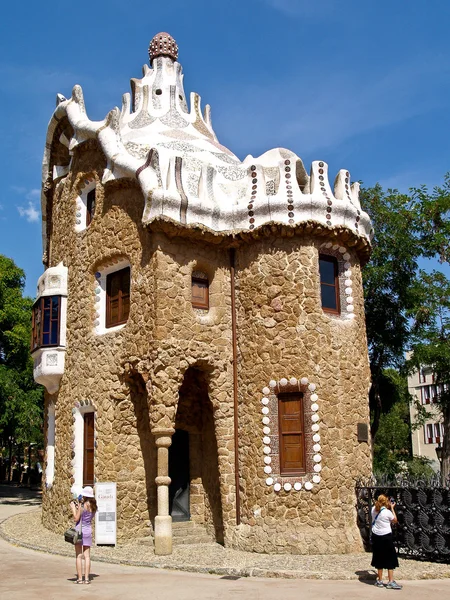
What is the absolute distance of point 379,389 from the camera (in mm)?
22078

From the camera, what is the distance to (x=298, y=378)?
528 inches

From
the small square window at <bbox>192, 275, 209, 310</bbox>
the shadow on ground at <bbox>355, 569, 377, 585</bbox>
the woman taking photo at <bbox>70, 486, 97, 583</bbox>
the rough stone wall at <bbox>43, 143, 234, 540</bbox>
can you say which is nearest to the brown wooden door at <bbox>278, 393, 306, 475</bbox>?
the rough stone wall at <bbox>43, 143, 234, 540</bbox>

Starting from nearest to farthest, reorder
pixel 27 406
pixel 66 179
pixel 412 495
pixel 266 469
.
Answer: pixel 412 495, pixel 266 469, pixel 66 179, pixel 27 406

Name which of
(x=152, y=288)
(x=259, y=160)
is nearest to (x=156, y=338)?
(x=152, y=288)

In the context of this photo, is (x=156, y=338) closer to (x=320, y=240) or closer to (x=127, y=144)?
(x=320, y=240)

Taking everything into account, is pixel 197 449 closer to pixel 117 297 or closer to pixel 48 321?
pixel 117 297

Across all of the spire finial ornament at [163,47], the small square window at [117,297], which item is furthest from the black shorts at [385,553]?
the spire finial ornament at [163,47]

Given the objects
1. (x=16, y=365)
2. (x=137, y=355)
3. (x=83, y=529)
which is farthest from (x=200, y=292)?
(x=16, y=365)

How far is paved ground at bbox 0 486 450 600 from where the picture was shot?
9.01 m

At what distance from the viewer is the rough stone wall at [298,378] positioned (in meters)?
12.8

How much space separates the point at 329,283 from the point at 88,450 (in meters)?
6.40

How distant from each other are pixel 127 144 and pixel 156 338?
5.45 metres

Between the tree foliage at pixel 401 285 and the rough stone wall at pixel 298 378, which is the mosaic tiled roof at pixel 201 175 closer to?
the rough stone wall at pixel 298 378

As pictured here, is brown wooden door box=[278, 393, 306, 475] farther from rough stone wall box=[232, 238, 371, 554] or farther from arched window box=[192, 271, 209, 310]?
arched window box=[192, 271, 209, 310]
